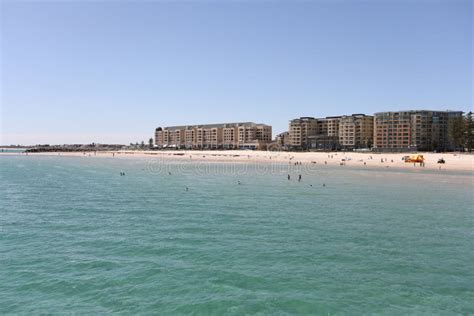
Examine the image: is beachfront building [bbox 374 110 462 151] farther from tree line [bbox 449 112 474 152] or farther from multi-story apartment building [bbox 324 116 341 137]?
tree line [bbox 449 112 474 152]

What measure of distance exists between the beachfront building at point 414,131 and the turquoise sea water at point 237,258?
137 meters

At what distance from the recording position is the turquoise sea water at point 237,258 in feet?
38.8

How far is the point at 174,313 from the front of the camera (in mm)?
11133

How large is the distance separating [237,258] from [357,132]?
544 feet

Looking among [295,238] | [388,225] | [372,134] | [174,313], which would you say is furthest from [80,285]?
[372,134]

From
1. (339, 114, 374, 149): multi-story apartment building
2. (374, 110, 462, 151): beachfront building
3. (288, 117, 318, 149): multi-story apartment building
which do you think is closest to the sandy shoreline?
(374, 110, 462, 151): beachfront building

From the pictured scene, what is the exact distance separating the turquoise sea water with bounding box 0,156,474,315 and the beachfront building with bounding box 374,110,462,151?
448 feet

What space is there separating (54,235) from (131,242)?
Result: 177 inches

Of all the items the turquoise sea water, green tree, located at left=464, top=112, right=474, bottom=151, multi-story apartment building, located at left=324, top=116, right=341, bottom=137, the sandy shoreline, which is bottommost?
the turquoise sea water

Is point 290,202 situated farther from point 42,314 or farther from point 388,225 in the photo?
point 42,314

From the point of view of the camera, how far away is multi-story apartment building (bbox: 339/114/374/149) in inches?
6737

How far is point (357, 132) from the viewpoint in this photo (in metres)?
172

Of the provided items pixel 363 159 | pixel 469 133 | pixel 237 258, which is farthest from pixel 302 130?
pixel 237 258

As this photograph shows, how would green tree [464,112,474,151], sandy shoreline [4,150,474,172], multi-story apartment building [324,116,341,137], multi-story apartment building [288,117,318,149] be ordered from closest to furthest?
sandy shoreline [4,150,474,172] < green tree [464,112,474,151] < multi-story apartment building [324,116,341,137] < multi-story apartment building [288,117,318,149]
